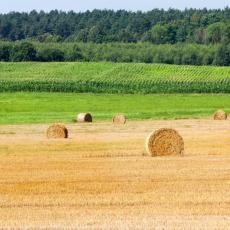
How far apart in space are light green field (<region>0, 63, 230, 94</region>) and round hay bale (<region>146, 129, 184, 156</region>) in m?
62.0

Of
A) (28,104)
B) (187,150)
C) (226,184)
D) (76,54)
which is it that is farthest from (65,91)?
(226,184)

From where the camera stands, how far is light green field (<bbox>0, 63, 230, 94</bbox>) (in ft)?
297

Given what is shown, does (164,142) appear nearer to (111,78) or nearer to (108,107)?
(108,107)

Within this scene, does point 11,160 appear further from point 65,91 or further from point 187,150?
point 65,91

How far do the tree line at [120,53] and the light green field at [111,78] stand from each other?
15.8 m

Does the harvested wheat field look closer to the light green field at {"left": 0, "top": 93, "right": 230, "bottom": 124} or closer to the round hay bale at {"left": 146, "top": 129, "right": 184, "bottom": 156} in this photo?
the round hay bale at {"left": 146, "top": 129, "right": 184, "bottom": 156}

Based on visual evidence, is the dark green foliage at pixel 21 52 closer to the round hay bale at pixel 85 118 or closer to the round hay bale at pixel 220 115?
the round hay bale at pixel 85 118

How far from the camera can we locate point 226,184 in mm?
20547

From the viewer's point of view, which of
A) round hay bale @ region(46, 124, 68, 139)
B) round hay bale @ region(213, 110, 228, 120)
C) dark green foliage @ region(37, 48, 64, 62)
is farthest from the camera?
dark green foliage @ region(37, 48, 64, 62)

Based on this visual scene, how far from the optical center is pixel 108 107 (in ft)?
222

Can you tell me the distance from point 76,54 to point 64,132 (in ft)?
317

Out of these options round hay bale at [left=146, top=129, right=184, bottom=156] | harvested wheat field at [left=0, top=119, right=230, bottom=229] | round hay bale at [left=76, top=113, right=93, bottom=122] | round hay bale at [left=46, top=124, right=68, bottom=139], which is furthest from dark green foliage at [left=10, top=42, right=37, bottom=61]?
round hay bale at [left=146, top=129, right=184, bottom=156]

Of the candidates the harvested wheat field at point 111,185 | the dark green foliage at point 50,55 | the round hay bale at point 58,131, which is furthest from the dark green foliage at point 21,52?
the harvested wheat field at point 111,185

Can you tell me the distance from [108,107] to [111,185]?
47214 mm
